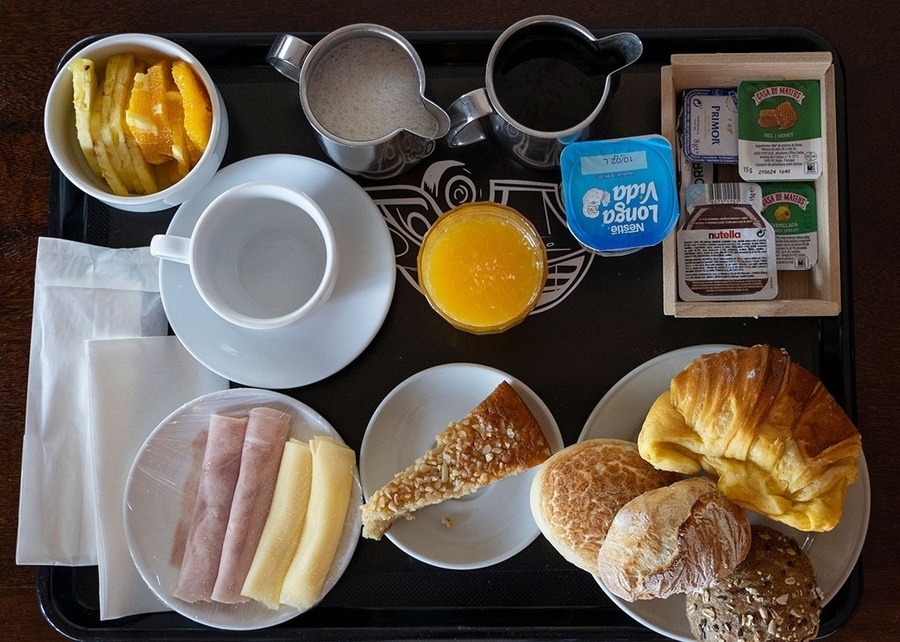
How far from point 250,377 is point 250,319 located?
0.15 m

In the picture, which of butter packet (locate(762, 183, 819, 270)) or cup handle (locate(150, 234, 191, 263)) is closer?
cup handle (locate(150, 234, 191, 263))

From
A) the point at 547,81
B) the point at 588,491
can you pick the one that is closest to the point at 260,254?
the point at 547,81

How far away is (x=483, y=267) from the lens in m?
1.26

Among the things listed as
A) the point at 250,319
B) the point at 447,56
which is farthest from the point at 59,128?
the point at 447,56

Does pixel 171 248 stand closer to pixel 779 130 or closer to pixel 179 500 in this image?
pixel 179 500

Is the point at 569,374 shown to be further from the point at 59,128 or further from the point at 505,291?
the point at 59,128

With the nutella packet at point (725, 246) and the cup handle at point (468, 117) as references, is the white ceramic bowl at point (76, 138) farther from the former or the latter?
the nutella packet at point (725, 246)

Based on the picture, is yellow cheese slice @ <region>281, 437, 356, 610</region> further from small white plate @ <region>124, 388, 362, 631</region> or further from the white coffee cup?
the white coffee cup

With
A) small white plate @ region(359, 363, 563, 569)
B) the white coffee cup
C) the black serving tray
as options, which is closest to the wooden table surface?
the black serving tray

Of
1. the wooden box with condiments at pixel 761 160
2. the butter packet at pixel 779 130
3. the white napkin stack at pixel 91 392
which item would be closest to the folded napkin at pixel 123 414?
the white napkin stack at pixel 91 392

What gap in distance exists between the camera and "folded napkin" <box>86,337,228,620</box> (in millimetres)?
1285

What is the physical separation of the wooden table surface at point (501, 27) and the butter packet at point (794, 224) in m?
0.11

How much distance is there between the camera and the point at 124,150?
122cm

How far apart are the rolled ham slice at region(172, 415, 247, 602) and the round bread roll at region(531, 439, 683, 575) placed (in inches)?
21.2
